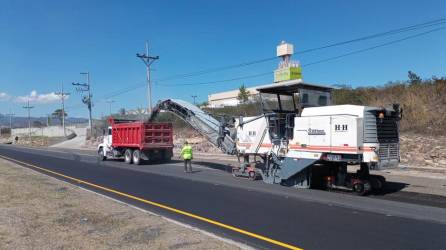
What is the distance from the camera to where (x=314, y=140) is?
15.8 m

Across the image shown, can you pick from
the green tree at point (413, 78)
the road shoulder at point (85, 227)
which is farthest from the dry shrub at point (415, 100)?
the road shoulder at point (85, 227)

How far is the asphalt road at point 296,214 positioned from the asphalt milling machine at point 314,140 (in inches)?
35.3

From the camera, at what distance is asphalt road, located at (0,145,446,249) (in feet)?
28.4

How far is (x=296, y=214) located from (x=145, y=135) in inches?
732

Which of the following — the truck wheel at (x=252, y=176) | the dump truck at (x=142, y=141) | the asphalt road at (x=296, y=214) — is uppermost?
the dump truck at (x=142, y=141)

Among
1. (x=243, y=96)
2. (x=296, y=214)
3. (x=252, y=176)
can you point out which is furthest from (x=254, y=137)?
(x=243, y=96)

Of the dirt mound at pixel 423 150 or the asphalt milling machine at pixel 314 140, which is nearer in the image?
the asphalt milling machine at pixel 314 140

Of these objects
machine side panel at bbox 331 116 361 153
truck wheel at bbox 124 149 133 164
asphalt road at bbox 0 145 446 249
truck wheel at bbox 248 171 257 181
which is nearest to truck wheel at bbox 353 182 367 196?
asphalt road at bbox 0 145 446 249

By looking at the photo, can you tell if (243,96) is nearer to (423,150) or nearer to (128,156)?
(128,156)

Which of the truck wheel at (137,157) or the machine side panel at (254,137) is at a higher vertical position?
the machine side panel at (254,137)

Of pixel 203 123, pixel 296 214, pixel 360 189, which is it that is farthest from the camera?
pixel 203 123

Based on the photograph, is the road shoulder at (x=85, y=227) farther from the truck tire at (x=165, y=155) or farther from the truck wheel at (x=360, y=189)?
the truck tire at (x=165, y=155)

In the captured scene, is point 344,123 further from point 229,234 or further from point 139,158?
point 139,158

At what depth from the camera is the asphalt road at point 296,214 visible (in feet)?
28.4
